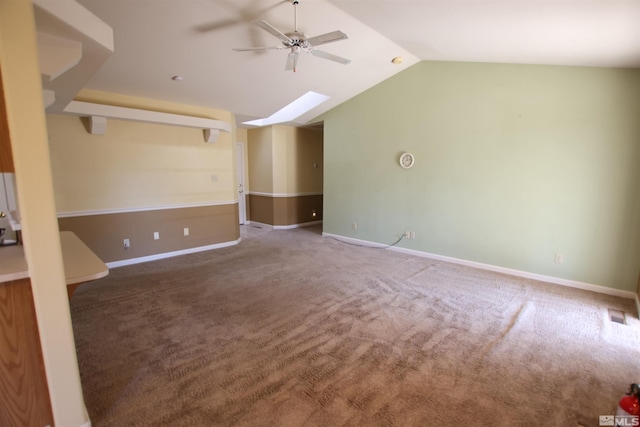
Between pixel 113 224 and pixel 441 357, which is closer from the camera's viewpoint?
pixel 441 357

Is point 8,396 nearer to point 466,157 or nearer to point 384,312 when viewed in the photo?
point 384,312

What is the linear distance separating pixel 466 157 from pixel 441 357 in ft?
9.98

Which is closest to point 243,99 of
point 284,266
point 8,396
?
point 284,266

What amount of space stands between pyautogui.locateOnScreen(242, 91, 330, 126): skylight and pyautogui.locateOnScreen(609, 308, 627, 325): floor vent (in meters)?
4.81

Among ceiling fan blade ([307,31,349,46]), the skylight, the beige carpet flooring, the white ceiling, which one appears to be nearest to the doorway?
the skylight

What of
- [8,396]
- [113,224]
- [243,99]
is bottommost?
[8,396]

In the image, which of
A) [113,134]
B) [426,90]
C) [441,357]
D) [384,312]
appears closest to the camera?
[441,357]

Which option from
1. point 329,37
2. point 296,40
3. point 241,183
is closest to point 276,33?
point 296,40

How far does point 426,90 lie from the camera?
15.0 ft

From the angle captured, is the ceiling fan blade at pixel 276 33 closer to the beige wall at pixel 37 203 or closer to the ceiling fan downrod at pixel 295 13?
the ceiling fan downrod at pixel 295 13

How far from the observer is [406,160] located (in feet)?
16.0

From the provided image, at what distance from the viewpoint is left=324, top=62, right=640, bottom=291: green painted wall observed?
3363 millimetres

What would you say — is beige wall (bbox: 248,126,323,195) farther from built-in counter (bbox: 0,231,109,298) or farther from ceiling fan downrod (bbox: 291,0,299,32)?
built-in counter (bbox: 0,231,109,298)

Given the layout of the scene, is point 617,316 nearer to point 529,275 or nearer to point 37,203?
point 529,275
